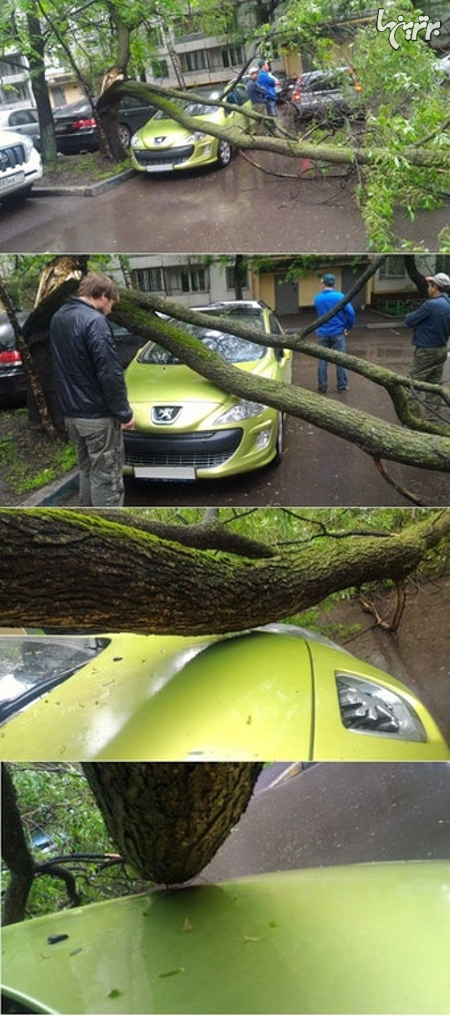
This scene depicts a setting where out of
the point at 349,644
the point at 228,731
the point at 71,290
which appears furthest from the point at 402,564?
the point at 71,290

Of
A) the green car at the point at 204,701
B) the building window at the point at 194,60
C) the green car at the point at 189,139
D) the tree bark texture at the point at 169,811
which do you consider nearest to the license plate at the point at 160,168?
the green car at the point at 189,139

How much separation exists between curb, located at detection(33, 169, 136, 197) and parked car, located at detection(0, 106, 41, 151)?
11 centimetres

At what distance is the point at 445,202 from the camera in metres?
1.59

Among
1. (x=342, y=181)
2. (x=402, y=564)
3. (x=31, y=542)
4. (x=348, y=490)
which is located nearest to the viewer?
(x=342, y=181)

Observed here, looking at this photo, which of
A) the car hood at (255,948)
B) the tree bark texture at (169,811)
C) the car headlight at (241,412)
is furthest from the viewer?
the tree bark texture at (169,811)

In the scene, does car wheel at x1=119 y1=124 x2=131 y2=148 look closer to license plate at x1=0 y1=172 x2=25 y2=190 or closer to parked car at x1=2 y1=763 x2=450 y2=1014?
license plate at x1=0 y1=172 x2=25 y2=190

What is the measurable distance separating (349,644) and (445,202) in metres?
1.04

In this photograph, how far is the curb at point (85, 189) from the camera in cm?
160

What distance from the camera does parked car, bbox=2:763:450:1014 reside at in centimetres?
199

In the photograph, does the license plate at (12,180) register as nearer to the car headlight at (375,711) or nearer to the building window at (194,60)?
the building window at (194,60)

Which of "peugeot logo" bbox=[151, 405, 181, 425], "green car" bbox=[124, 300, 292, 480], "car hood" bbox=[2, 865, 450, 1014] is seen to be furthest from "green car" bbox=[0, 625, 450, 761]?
"peugeot logo" bbox=[151, 405, 181, 425]

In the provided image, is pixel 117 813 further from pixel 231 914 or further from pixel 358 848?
pixel 358 848

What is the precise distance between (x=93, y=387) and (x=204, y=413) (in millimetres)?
249

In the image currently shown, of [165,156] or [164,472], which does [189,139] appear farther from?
[164,472]
